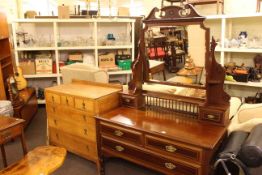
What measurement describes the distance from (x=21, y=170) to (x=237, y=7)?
12.2 ft

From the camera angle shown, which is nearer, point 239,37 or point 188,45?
point 188,45

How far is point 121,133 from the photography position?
87.3 inches

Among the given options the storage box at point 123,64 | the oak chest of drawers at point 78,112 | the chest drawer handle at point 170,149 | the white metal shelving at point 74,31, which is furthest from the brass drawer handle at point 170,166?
the storage box at point 123,64

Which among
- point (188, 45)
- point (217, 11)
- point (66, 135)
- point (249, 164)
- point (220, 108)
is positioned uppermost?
point (217, 11)

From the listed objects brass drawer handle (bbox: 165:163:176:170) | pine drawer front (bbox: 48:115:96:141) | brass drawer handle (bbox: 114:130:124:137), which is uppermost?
brass drawer handle (bbox: 114:130:124:137)

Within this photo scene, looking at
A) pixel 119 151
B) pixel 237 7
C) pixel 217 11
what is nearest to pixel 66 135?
pixel 119 151

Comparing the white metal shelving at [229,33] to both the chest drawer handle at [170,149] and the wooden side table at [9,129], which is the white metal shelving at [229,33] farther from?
the wooden side table at [9,129]

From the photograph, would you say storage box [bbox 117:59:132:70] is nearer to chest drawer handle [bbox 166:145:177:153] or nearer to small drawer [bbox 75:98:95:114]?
small drawer [bbox 75:98:95:114]

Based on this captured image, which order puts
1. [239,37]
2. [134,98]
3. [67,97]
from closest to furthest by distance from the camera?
1. [134,98]
2. [67,97]
3. [239,37]

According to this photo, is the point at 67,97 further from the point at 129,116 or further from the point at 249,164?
the point at 249,164

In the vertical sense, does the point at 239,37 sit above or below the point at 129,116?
above

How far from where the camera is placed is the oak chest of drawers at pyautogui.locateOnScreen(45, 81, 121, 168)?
247 cm

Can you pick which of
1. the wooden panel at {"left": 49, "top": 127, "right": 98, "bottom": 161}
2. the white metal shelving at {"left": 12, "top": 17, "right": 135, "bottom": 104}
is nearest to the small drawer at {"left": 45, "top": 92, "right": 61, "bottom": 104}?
the wooden panel at {"left": 49, "top": 127, "right": 98, "bottom": 161}

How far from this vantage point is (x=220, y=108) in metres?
2.00
